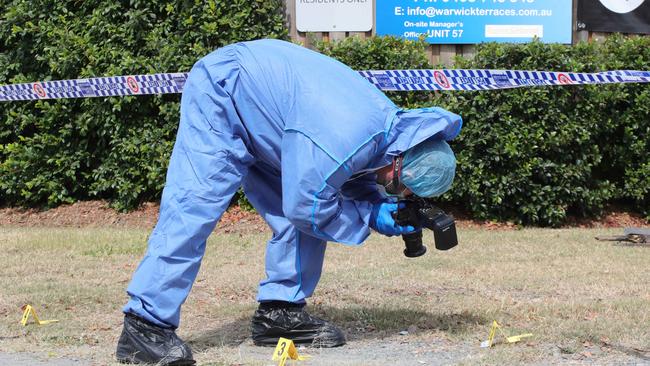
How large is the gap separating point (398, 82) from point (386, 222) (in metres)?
4.52

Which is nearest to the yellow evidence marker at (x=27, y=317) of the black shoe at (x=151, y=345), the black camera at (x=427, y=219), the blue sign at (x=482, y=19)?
the black shoe at (x=151, y=345)

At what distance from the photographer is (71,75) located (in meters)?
9.83

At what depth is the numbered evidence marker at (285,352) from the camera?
436cm

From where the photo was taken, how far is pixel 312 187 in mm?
4148

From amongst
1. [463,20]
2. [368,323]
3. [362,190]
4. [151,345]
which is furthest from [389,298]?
[463,20]

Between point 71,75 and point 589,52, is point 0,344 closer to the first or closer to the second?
point 71,75

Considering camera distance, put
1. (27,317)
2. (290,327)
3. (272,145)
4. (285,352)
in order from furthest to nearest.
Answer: (27,317) < (290,327) < (272,145) < (285,352)

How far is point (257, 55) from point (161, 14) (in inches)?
214

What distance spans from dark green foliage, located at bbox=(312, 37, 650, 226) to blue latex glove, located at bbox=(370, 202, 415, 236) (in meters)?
4.55

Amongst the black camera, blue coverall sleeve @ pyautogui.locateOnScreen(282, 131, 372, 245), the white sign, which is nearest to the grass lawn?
the black camera

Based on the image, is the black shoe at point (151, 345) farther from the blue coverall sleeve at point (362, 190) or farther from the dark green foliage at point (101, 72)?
the dark green foliage at point (101, 72)

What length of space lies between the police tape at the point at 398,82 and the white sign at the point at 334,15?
104 cm

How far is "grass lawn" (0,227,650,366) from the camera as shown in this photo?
4.79m

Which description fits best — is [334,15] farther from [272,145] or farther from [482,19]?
[272,145]
